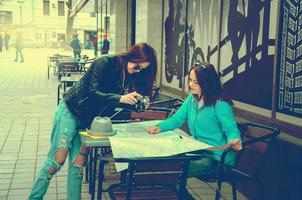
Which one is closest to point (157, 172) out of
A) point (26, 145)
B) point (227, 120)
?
point (227, 120)

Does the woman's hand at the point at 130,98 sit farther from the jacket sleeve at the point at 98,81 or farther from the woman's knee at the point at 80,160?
the woman's knee at the point at 80,160

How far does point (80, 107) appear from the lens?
362 centimetres

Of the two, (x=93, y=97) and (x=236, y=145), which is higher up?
(x=93, y=97)

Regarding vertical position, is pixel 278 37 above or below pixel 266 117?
above

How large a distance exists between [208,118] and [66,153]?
1.19 m

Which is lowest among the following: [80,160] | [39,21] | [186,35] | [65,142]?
[80,160]

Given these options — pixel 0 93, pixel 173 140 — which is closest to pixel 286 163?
pixel 173 140

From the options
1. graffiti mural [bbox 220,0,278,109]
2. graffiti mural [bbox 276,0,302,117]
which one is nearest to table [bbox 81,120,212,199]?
graffiti mural [bbox 276,0,302,117]

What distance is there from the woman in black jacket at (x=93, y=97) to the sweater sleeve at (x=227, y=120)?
0.57 m

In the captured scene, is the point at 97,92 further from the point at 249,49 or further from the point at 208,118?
the point at 249,49

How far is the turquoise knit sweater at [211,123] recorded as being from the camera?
336 cm

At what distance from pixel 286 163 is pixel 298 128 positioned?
1.07 feet

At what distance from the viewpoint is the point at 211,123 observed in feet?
11.4

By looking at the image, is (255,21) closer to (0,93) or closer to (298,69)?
(298,69)
